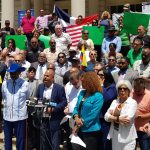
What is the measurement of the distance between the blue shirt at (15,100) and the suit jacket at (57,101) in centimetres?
35

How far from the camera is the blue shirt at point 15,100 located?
7.35 meters

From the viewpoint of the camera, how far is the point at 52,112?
700 cm

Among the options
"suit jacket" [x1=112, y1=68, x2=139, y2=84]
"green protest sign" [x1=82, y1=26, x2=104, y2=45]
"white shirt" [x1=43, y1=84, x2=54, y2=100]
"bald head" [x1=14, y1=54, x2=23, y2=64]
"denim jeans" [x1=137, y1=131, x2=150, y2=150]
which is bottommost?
"denim jeans" [x1=137, y1=131, x2=150, y2=150]

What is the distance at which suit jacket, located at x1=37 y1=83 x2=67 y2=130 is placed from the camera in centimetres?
705

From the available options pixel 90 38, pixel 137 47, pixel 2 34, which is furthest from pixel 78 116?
pixel 2 34

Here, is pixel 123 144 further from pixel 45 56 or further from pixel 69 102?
pixel 45 56

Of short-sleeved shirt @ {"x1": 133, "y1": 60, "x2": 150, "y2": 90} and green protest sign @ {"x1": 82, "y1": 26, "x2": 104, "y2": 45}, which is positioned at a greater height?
green protest sign @ {"x1": 82, "y1": 26, "x2": 104, "y2": 45}

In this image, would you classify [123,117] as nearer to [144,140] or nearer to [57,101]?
[144,140]

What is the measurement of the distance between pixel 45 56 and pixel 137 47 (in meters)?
1.91

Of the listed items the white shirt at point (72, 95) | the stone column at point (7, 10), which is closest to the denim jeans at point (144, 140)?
the white shirt at point (72, 95)

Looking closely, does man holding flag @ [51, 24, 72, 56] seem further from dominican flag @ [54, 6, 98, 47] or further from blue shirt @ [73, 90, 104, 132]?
blue shirt @ [73, 90, 104, 132]

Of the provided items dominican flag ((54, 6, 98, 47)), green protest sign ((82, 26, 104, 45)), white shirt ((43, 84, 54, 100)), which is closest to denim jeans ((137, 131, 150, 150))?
white shirt ((43, 84, 54, 100))

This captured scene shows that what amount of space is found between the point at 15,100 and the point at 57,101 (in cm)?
76

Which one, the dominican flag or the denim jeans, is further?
the dominican flag
